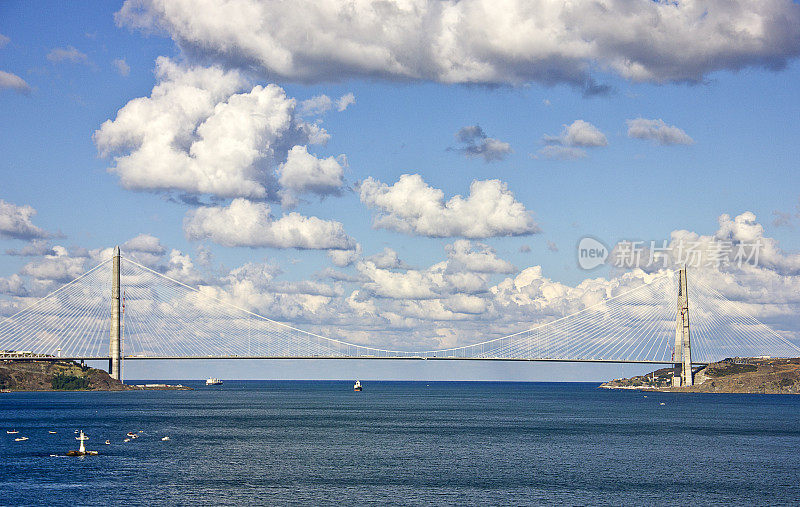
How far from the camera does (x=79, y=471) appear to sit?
258 feet

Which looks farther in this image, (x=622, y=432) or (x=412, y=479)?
(x=622, y=432)

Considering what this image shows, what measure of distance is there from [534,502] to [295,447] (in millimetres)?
42322

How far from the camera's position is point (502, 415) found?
174 metres

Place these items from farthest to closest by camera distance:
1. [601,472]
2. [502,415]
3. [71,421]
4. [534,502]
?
[502,415] → [71,421] → [601,472] → [534,502]

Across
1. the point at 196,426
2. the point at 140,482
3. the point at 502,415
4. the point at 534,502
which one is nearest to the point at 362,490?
the point at 534,502

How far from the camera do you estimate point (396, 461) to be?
9006 centimetres

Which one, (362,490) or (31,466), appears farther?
(31,466)

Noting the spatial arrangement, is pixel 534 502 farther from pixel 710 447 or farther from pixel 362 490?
pixel 710 447

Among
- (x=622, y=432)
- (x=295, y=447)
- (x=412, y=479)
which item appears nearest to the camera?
(x=412, y=479)

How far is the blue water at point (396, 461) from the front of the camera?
6975cm

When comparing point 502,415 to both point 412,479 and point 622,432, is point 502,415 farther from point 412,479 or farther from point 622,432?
point 412,479

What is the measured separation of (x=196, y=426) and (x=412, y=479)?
63.4 meters

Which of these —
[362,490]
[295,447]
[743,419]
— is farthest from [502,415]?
[362,490]

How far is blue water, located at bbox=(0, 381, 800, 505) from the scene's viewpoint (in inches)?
2746
